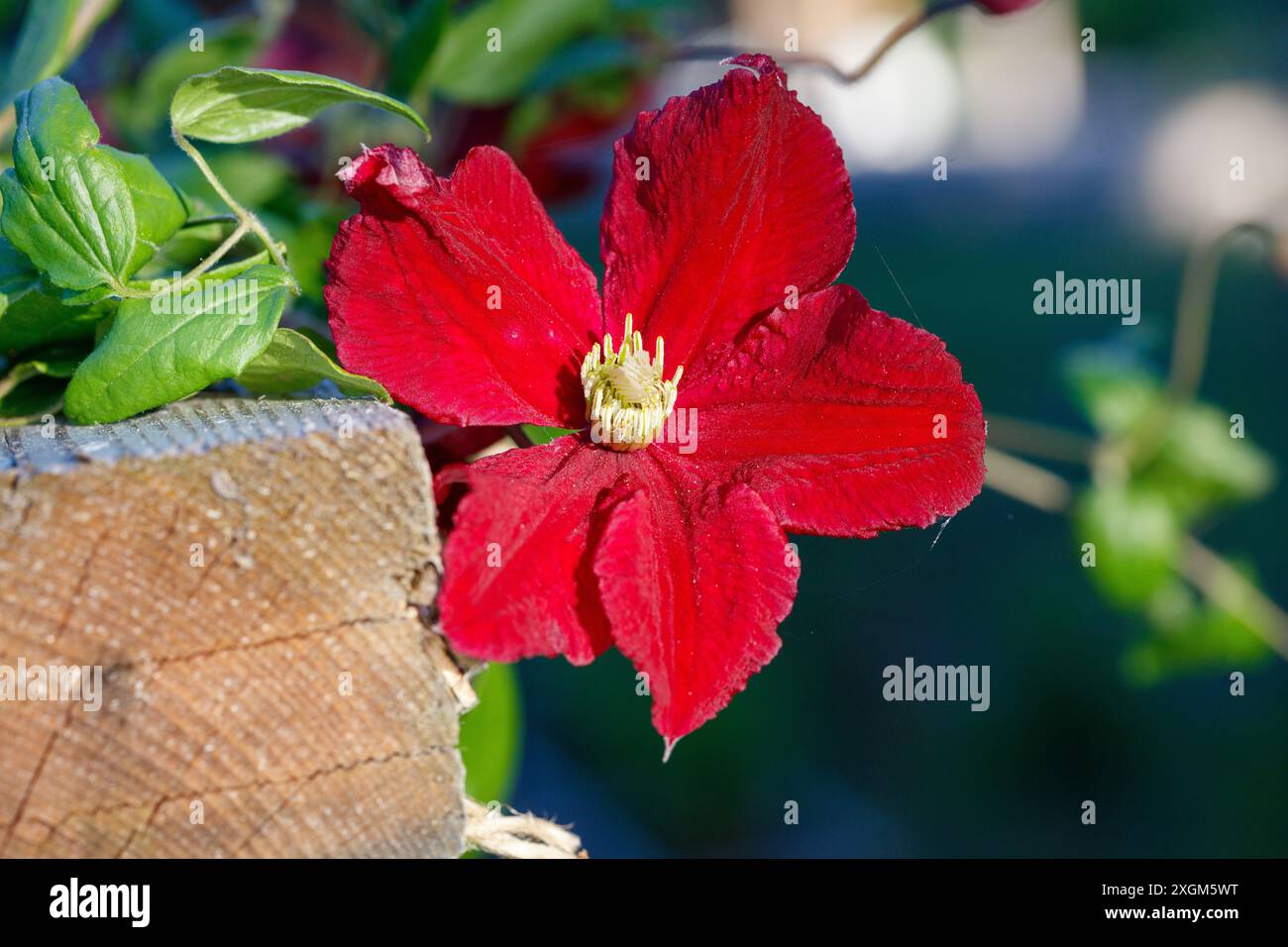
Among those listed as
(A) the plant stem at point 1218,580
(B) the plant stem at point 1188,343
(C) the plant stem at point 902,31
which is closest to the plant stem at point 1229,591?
(A) the plant stem at point 1218,580

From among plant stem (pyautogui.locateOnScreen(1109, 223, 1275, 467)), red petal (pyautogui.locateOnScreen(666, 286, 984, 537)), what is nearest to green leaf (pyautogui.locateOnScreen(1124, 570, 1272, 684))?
plant stem (pyautogui.locateOnScreen(1109, 223, 1275, 467))

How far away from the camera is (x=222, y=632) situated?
41 centimetres

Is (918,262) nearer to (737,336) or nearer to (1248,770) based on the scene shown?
(1248,770)

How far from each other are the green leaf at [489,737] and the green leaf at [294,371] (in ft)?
1.06

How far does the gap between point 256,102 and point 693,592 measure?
28 cm

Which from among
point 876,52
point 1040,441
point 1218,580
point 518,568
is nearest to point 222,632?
point 518,568

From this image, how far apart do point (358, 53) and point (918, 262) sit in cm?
150

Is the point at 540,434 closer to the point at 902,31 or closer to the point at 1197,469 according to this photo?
the point at 902,31

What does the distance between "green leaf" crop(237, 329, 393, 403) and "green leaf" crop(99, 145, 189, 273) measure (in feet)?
0.20

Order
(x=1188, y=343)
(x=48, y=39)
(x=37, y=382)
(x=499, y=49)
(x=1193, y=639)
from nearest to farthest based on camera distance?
1. (x=37, y=382)
2. (x=48, y=39)
3. (x=499, y=49)
4. (x=1188, y=343)
5. (x=1193, y=639)

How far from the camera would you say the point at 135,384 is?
0.44m

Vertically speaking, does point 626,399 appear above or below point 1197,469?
above

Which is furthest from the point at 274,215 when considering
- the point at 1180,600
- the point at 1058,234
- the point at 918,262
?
the point at 1058,234

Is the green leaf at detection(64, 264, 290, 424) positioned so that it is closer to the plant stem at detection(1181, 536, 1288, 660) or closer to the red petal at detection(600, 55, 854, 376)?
the red petal at detection(600, 55, 854, 376)
